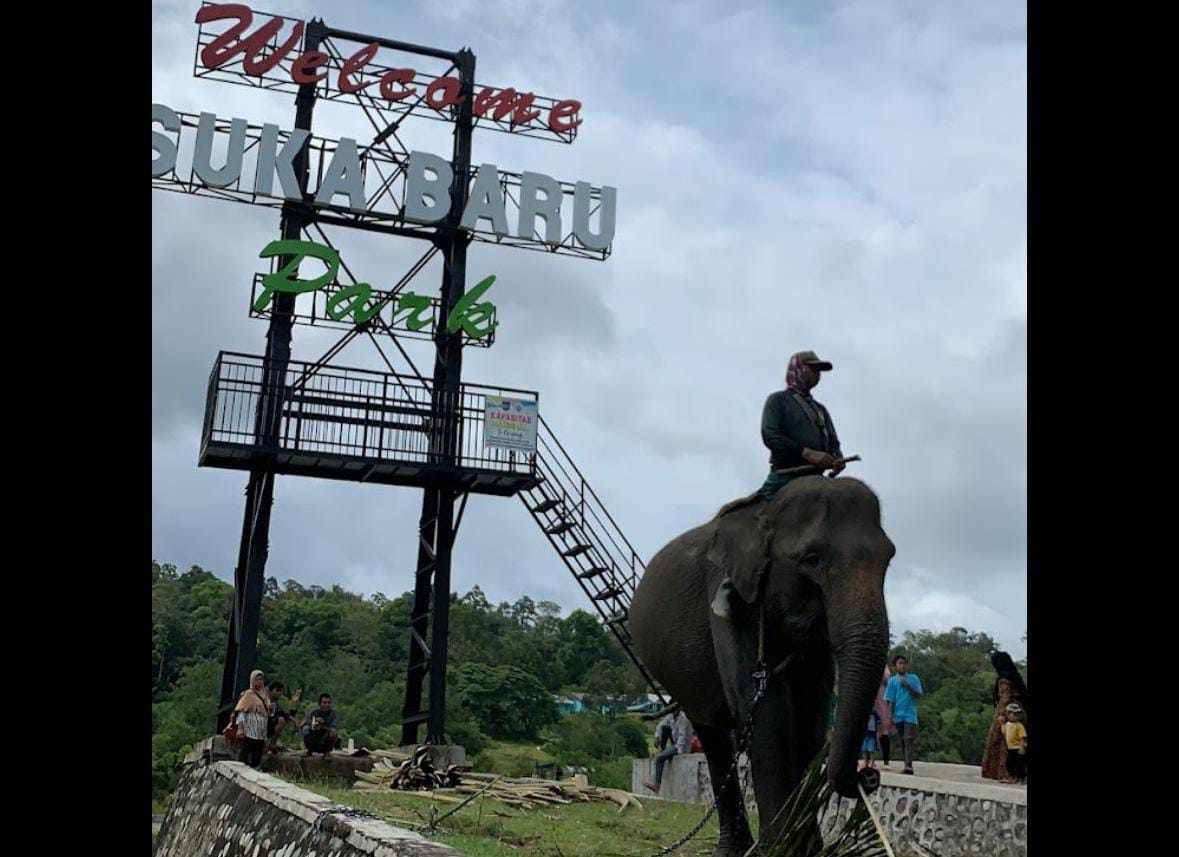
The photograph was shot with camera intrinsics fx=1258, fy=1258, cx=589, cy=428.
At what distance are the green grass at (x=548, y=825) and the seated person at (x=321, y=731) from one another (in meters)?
0.99

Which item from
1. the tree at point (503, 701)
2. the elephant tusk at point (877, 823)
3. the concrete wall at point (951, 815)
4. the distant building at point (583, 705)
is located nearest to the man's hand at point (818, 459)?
the elephant tusk at point (877, 823)

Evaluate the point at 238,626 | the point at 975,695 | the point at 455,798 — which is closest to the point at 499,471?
the point at 238,626

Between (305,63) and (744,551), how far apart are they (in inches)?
772

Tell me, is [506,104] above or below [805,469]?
above

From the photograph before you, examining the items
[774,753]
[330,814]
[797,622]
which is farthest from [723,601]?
[330,814]

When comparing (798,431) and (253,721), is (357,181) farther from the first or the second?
(798,431)

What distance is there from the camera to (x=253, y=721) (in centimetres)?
1623

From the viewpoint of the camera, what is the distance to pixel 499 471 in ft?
76.2

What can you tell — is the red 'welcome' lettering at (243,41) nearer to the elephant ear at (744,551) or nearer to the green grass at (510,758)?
the green grass at (510,758)

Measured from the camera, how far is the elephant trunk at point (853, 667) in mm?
6383

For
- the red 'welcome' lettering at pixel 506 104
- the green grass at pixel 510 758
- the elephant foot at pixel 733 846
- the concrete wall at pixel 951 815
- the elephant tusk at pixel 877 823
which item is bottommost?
the green grass at pixel 510 758
